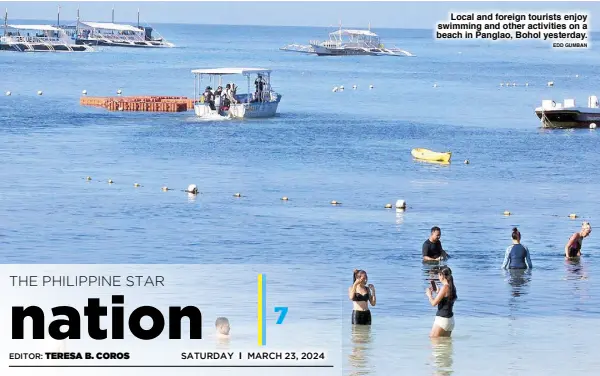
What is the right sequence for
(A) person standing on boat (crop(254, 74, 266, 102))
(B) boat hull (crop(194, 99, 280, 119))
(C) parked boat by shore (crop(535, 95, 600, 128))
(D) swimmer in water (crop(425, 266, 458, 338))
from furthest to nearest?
(B) boat hull (crop(194, 99, 280, 119)), (A) person standing on boat (crop(254, 74, 266, 102)), (C) parked boat by shore (crop(535, 95, 600, 128)), (D) swimmer in water (crop(425, 266, 458, 338))

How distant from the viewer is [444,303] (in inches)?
865

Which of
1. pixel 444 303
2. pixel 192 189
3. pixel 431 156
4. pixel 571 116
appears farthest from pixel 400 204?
pixel 571 116

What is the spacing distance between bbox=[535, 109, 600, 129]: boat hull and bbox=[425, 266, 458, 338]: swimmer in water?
55.7 m

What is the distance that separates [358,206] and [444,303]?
23.9 meters

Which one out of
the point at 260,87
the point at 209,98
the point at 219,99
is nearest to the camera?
the point at 219,99

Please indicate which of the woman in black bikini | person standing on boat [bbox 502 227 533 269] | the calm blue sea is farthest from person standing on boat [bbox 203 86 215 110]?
the woman in black bikini

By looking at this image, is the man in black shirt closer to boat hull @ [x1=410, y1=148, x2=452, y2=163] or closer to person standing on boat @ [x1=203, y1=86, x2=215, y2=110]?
boat hull @ [x1=410, y1=148, x2=452, y2=163]

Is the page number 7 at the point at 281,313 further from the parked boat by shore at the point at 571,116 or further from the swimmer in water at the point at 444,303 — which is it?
the parked boat by shore at the point at 571,116

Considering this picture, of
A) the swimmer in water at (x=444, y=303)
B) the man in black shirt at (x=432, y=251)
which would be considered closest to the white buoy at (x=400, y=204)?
the man in black shirt at (x=432, y=251)

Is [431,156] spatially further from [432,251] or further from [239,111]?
[432,251]

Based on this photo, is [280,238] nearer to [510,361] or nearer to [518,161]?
[510,361]

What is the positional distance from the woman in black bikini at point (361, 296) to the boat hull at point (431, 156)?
37237 millimetres

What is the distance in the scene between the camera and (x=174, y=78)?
472ft

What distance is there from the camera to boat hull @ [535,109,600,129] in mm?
77062
